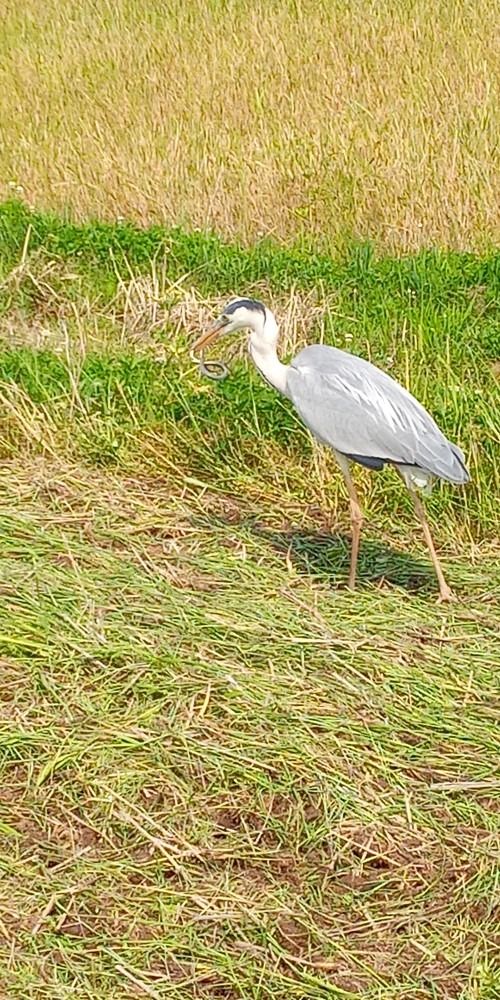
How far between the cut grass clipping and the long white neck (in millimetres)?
547

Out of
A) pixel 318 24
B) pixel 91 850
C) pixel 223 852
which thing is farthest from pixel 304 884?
pixel 318 24

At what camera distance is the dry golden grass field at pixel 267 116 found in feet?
22.4

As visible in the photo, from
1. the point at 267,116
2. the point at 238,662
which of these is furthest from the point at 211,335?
the point at 267,116

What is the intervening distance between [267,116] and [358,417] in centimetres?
414

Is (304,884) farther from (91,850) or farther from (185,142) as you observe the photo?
(185,142)

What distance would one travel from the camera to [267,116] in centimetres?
792

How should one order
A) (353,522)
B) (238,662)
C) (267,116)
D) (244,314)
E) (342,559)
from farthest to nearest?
1. (267,116)
2. (342,559)
3. (244,314)
4. (353,522)
5. (238,662)

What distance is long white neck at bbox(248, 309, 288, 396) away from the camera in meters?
4.54

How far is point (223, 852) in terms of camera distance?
3295 mm

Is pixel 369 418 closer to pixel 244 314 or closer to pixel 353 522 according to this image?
pixel 353 522

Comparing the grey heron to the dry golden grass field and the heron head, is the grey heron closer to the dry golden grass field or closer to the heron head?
the heron head

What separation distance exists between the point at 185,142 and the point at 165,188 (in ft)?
2.17

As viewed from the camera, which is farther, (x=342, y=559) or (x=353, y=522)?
(x=342, y=559)

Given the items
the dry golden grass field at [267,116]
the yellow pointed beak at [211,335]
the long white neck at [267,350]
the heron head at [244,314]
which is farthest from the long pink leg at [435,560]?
the dry golden grass field at [267,116]
